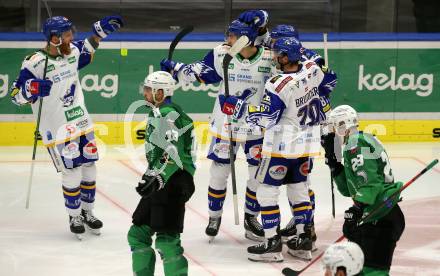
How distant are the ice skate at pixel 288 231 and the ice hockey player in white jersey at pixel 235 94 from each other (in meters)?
0.18

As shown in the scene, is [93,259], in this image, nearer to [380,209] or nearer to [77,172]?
[77,172]

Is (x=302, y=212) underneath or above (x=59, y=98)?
underneath

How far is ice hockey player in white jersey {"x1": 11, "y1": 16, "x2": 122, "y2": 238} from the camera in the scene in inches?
352

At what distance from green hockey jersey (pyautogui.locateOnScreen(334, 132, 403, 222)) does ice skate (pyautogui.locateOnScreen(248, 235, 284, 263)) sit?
1.57 m

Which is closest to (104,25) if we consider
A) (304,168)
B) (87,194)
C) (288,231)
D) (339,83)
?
(87,194)

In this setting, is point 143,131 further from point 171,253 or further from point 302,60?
point 171,253

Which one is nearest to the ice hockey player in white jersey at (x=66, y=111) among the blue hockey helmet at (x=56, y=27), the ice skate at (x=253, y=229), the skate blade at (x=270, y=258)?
the blue hockey helmet at (x=56, y=27)

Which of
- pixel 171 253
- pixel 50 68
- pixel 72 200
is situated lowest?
Answer: pixel 72 200

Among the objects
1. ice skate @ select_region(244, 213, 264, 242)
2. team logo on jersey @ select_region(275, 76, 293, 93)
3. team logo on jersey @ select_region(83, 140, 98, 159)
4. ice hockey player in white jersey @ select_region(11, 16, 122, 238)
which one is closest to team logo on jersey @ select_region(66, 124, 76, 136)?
ice hockey player in white jersey @ select_region(11, 16, 122, 238)

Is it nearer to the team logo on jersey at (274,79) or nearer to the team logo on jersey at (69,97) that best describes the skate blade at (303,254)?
the team logo on jersey at (274,79)

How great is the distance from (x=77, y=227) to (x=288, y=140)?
1922mm

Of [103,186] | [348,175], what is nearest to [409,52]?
[103,186]

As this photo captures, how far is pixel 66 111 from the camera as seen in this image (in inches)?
357

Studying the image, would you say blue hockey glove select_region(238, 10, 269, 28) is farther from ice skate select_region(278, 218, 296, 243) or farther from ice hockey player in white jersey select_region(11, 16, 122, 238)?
ice skate select_region(278, 218, 296, 243)
